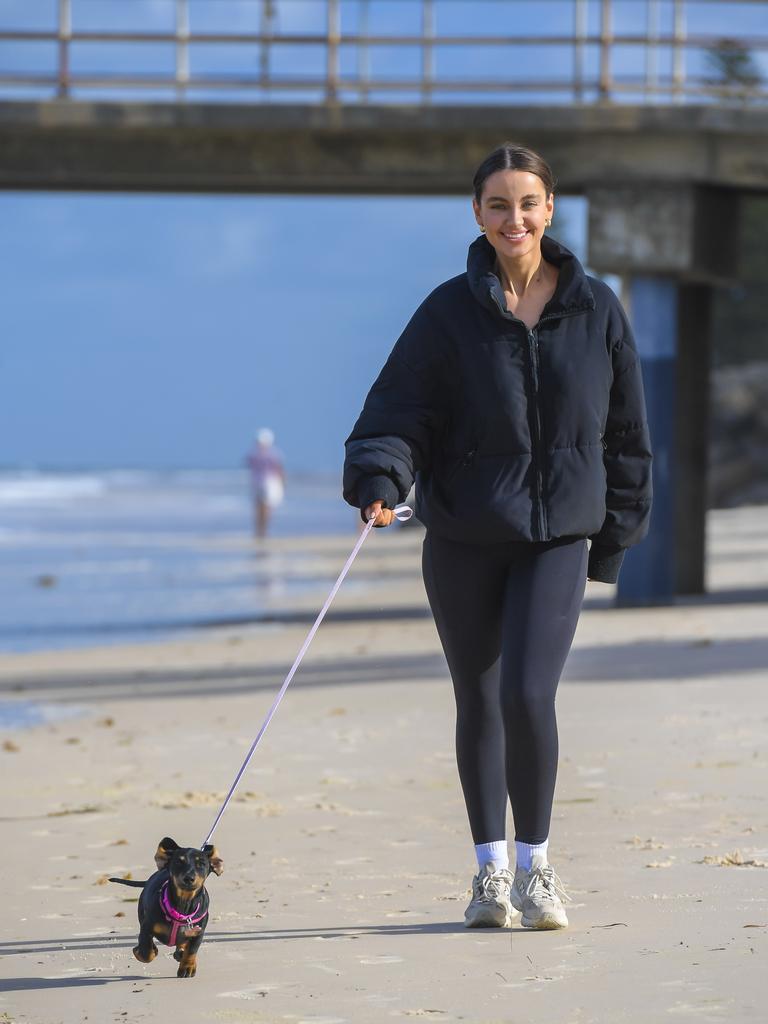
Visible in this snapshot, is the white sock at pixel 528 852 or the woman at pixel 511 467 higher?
the woman at pixel 511 467

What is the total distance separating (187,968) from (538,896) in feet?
2.94

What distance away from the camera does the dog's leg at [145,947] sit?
4.17 meters

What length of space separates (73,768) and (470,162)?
30.1ft

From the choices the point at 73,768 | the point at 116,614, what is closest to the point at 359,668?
the point at 73,768

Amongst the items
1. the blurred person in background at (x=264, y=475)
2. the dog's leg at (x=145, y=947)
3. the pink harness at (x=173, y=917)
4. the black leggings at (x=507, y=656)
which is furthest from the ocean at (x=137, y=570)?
the pink harness at (x=173, y=917)

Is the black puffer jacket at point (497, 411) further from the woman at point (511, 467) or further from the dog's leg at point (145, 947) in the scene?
the dog's leg at point (145, 947)

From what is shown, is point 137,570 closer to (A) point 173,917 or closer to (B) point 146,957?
(B) point 146,957

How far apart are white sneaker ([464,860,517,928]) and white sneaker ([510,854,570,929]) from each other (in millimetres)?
36

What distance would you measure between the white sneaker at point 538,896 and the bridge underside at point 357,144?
11484mm

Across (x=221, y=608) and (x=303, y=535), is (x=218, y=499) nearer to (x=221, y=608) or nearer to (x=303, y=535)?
(x=303, y=535)

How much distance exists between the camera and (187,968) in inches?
164

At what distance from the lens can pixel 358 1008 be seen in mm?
3844

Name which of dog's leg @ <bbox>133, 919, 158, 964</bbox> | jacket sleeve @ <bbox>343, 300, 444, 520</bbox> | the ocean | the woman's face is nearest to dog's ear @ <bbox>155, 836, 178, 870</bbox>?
dog's leg @ <bbox>133, 919, 158, 964</bbox>

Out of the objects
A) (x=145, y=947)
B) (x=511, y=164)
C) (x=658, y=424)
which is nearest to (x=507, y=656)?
(x=145, y=947)
